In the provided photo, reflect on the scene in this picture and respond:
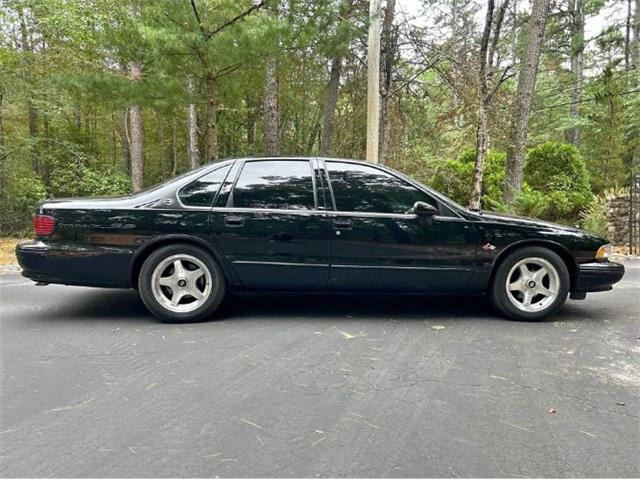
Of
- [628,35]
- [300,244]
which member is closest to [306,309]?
[300,244]

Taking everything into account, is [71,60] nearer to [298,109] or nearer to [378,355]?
[298,109]

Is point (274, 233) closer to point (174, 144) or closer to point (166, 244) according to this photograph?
point (166, 244)

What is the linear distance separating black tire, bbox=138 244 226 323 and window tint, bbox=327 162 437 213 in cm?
127

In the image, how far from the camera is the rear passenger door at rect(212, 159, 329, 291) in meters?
4.11

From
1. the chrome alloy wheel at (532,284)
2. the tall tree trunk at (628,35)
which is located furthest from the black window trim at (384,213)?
the tall tree trunk at (628,35)

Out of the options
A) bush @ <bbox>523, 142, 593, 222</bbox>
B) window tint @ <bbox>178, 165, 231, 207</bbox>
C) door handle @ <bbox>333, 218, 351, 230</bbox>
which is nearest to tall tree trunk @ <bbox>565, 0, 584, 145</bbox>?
bush @ <bbox>523, 142, 593, 222</bbox>

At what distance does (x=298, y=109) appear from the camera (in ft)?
68.1

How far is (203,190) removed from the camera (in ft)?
13.8

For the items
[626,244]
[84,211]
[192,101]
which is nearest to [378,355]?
[84,211]

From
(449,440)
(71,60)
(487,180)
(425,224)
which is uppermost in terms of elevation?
(71,60)

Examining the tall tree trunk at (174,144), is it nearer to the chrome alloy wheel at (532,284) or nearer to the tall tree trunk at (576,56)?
the tall tree trunk at (576,56)

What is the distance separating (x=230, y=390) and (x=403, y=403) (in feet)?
3.31

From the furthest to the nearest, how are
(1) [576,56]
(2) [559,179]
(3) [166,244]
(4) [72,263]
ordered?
(1) [576,56], (2) [559,179], (3) [166,244], (4) [72,263]

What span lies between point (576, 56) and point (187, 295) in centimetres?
2605
